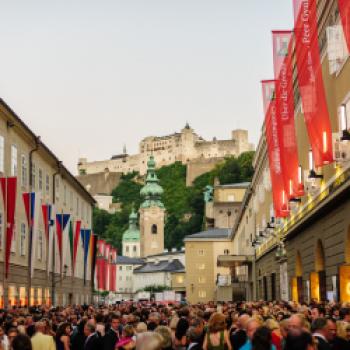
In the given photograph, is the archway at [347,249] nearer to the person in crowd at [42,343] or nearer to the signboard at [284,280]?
the person in crowd at [42,343]

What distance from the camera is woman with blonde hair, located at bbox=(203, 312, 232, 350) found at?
10.1 metres

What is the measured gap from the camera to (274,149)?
29.9m

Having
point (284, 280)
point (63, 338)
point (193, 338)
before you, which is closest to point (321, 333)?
point (193, 338)

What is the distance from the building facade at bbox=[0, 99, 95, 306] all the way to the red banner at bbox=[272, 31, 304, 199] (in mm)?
10577

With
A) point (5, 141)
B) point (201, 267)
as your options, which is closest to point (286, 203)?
point (5, 141)

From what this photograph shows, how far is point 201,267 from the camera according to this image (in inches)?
3917

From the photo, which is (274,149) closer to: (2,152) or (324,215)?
(324,215)

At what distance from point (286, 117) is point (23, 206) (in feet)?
56.1

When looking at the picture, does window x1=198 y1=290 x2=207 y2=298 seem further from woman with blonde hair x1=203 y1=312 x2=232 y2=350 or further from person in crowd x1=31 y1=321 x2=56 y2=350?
woman with blonde hair x1=203 y1=312 x2=232 y2=350

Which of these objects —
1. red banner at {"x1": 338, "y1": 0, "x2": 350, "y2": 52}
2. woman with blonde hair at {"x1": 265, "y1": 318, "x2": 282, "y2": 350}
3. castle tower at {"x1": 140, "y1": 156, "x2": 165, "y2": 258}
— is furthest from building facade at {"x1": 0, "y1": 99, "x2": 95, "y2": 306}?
castle tower at {"x1": 140, "y1": 156, "x2": 165, "y2": 258}

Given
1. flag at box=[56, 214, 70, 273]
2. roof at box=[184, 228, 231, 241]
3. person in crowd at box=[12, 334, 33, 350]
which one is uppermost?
roof at box=[184, 228, 231, 241]

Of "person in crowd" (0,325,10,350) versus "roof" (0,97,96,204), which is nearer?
"person in crowd" (0,325,10,350)

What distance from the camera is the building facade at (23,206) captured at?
1340 inches

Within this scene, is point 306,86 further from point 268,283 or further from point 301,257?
point 268,283
